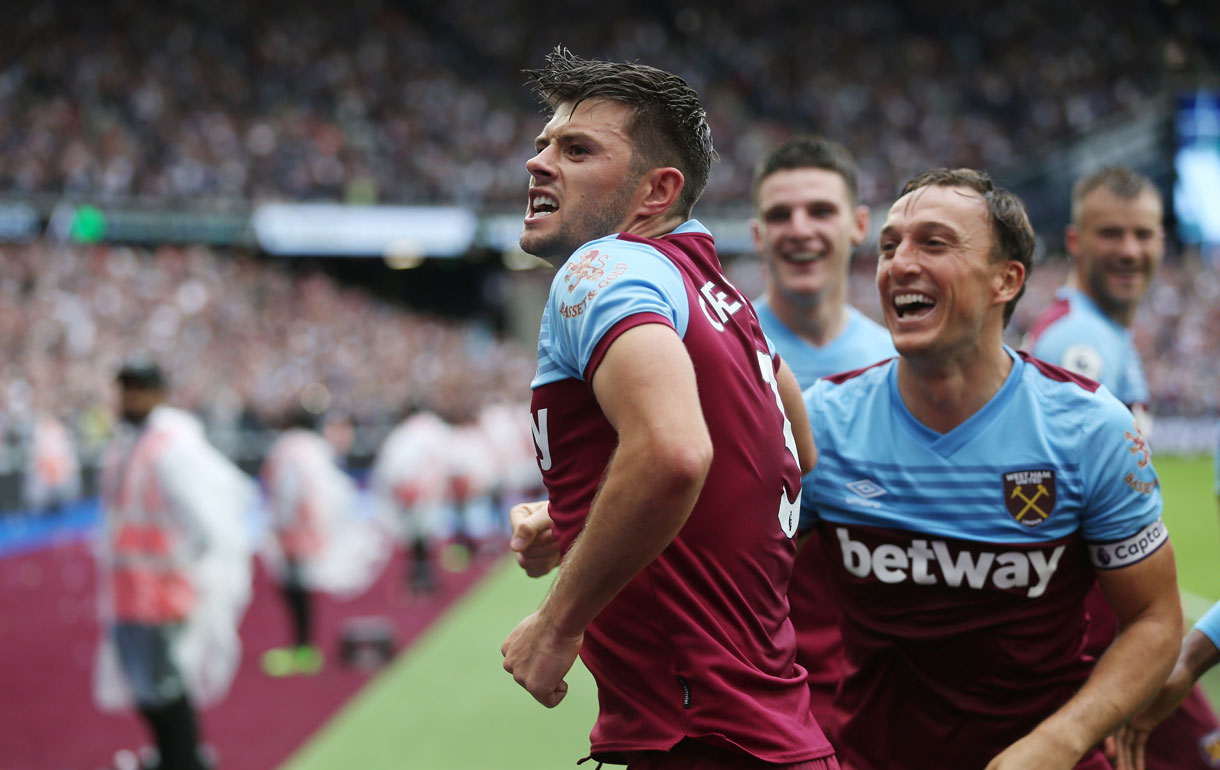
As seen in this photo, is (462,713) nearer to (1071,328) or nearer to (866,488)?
(1071,328)

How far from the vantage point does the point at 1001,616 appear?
272 centimetres

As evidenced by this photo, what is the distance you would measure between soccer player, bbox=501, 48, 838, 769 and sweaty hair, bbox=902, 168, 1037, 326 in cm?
78

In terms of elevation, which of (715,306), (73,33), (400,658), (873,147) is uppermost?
(73,33)

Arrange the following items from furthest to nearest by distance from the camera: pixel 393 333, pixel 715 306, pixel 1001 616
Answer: pixel 393 333, pixel 1001 616, pixel 715 306

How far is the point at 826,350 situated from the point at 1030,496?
147cm

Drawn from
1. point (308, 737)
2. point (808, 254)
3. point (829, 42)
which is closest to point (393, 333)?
point (829, 42)

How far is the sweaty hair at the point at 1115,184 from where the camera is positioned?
4.18 metres

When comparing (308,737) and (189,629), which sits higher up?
(189,629)

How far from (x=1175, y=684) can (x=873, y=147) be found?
114 ft

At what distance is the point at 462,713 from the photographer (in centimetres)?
790

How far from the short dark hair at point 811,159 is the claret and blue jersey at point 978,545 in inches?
57.9

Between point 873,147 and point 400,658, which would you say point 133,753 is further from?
point 873,147

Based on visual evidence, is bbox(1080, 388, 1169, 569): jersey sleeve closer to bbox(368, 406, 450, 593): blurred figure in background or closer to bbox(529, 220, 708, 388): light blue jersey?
bbox(529, 220, 708, 388): light blue jersey

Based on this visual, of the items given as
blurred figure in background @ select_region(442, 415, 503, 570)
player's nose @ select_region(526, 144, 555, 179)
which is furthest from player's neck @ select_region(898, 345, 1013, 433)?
blurred figure in background @ select_region(442, 415, 503, 570)
